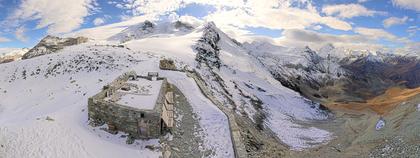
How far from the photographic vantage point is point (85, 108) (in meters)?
24.1

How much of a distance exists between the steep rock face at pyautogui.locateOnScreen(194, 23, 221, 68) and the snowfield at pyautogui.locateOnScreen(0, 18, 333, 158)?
2470 millimetres

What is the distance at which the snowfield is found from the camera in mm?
18438

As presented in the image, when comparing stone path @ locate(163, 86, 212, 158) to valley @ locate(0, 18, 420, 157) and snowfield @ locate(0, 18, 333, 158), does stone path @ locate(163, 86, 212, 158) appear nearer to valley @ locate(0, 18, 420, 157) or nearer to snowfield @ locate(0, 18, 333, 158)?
valley @ locate(0, 18, 420, 157)

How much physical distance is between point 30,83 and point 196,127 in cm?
2853

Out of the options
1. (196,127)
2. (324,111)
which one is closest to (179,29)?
(324,111)

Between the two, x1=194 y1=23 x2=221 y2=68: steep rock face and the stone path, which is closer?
the stone path

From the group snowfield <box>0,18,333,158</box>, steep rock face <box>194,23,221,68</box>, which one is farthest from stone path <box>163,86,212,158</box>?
steep rock face <box>194,23,221,68</box>

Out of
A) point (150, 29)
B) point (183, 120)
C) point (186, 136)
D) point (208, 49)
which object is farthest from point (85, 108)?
point (150, 29)

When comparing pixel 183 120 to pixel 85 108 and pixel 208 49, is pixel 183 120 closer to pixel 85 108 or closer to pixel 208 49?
pixel 85 108

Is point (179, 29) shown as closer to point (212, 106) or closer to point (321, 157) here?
point (212, 106)

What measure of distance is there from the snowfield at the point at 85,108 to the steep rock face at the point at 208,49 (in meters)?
2.47

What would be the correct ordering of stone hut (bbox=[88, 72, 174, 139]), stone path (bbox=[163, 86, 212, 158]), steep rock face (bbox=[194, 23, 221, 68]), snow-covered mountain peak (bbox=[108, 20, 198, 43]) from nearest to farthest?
stone path (bbox=[163, 86, 212, 158]) → stone hut (bbox=[88, 72, 174, 139]) → steep rock face (bbox=[194, 23, 221, 68]) → snow-covered mountain peak (bbox=[108, 20, 198, 43])

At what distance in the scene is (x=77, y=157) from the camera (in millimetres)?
17562

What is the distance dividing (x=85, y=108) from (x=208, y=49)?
56.5m
